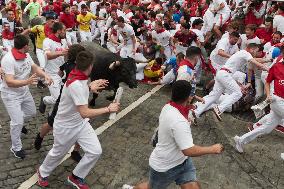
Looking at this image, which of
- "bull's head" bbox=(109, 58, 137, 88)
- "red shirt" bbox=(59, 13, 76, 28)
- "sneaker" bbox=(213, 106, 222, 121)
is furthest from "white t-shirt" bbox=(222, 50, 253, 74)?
"red shirt" bbox=(59, 13, 76, 28)

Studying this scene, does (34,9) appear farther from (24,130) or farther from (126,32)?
(24,130)

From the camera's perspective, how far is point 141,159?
7.47 m

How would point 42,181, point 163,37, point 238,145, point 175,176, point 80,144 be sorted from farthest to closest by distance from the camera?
point 163,37 → point 238,145 → point 42,181 → point 80,144 → point 175,176

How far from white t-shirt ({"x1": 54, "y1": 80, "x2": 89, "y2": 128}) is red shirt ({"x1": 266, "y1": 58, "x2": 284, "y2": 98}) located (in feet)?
12.1

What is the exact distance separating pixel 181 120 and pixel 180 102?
260mm

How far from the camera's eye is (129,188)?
6.04 metres

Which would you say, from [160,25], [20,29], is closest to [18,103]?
[20,29]

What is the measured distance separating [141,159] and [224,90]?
3.06 meters

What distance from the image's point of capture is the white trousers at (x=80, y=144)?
607 cm

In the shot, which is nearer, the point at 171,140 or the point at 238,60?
the point at 171,140

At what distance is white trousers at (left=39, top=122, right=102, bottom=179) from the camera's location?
607 centimetres

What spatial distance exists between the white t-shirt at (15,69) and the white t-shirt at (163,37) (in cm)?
634

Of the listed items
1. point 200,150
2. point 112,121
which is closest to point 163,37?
point 112,121

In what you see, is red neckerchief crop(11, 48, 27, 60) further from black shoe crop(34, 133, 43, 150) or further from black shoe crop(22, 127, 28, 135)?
black shoe crop(22, 127, 28, 135)
